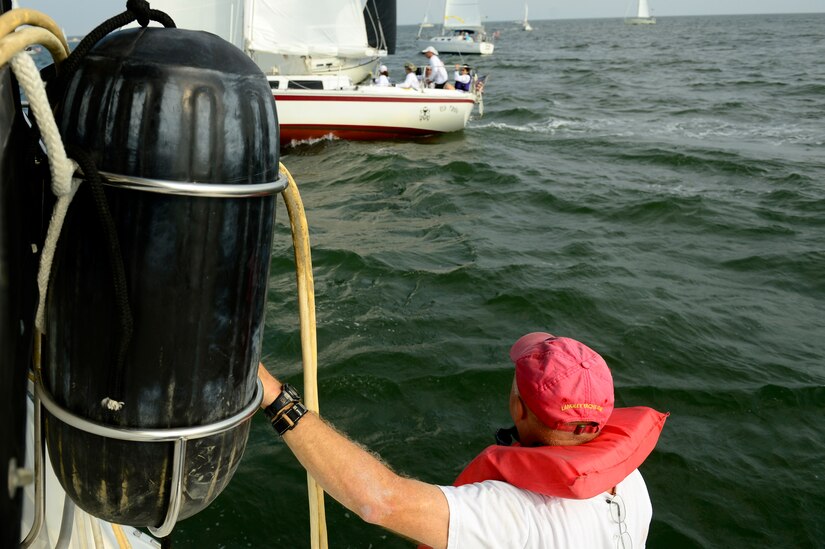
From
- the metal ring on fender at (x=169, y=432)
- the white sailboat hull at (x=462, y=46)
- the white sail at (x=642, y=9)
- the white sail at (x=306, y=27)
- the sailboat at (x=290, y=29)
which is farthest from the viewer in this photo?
the white sail at (x=642, y=9)

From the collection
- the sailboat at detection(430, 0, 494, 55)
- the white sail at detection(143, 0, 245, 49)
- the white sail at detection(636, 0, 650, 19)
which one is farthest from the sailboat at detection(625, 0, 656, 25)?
the white sail at detection(143, 0, 245, 49)

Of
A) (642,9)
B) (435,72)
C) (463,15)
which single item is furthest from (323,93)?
(642,9)

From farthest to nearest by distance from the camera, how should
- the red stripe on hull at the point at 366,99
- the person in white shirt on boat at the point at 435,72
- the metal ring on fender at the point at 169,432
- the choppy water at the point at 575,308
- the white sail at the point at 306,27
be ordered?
the person in white shirt on boat at the point at 435,72, the white sail at the point at 306,27, the red stripe on hull at the point at 366,99, the choppy water at the point at 575,308, the metal ring on fender at the point at 169,432

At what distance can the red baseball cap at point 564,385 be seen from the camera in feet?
6.30

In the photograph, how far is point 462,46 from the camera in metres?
55.7

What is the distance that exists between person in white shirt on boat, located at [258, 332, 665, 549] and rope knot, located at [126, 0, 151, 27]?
89 centimetres

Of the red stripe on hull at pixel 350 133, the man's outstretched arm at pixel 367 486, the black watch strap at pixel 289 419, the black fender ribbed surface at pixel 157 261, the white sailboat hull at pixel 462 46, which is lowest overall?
the man's outstretched arm at pixel 367 486

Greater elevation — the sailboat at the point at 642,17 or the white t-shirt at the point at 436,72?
the sailboat at the point at 642,17

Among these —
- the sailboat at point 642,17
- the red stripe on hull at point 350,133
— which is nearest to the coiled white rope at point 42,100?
the red stripe on hull at point 350,133

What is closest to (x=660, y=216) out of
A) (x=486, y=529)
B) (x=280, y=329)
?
(x=280, y=329)

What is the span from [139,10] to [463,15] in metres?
59.4

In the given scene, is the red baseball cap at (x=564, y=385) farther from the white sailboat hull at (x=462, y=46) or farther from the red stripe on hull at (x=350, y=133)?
the white sailboat hull at (x=462, y=46)

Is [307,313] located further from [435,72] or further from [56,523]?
[435,72]

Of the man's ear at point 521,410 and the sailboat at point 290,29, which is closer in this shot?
the man's ear at point 521,410
